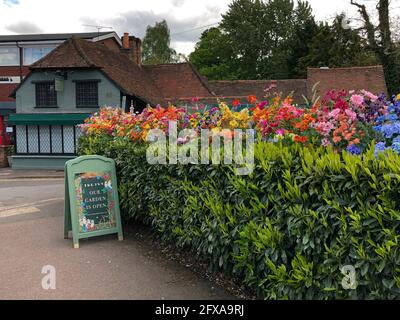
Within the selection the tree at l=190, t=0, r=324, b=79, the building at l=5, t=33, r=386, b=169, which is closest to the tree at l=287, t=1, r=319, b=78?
the tree at l=190, t=0, r=324, b=79

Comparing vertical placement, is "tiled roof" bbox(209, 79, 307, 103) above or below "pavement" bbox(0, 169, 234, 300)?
above

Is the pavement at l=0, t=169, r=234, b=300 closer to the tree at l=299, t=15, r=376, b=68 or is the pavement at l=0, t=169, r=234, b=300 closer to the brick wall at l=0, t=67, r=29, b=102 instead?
the brick wall at l=0, t=67, r=29, b=102

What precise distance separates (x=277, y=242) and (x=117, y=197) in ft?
12.0

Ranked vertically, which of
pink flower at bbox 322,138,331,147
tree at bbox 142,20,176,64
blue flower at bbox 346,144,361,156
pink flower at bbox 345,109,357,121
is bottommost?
blue flower at bbox 346,144,361,156

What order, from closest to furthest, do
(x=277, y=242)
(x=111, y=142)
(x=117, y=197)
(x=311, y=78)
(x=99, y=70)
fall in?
1. (x=277, y=242)
2. (x=117, y=197)
3. (x=111, y=142)
4. (x=99, y=70)
5. (x=311, y=78)

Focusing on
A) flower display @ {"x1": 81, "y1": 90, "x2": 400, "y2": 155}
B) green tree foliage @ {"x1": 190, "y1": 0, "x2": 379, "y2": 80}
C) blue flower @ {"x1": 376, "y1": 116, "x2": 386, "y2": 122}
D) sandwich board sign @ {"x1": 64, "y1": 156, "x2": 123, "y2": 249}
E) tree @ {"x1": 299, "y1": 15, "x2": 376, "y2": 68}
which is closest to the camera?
flower display @ {"x1": 81, "y1": 90, "x2": 400, "y2": 155}

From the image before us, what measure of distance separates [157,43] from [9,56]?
109 feet

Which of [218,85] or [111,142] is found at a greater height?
[218,85]

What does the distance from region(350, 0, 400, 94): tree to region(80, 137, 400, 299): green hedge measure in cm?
2977

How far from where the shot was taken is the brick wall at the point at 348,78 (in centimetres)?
2920

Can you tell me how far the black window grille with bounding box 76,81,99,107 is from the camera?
2473cm

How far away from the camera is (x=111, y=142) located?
7555 mm

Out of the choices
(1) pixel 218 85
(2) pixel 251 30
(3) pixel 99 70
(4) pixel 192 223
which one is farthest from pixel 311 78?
(4) pixel 192 223
